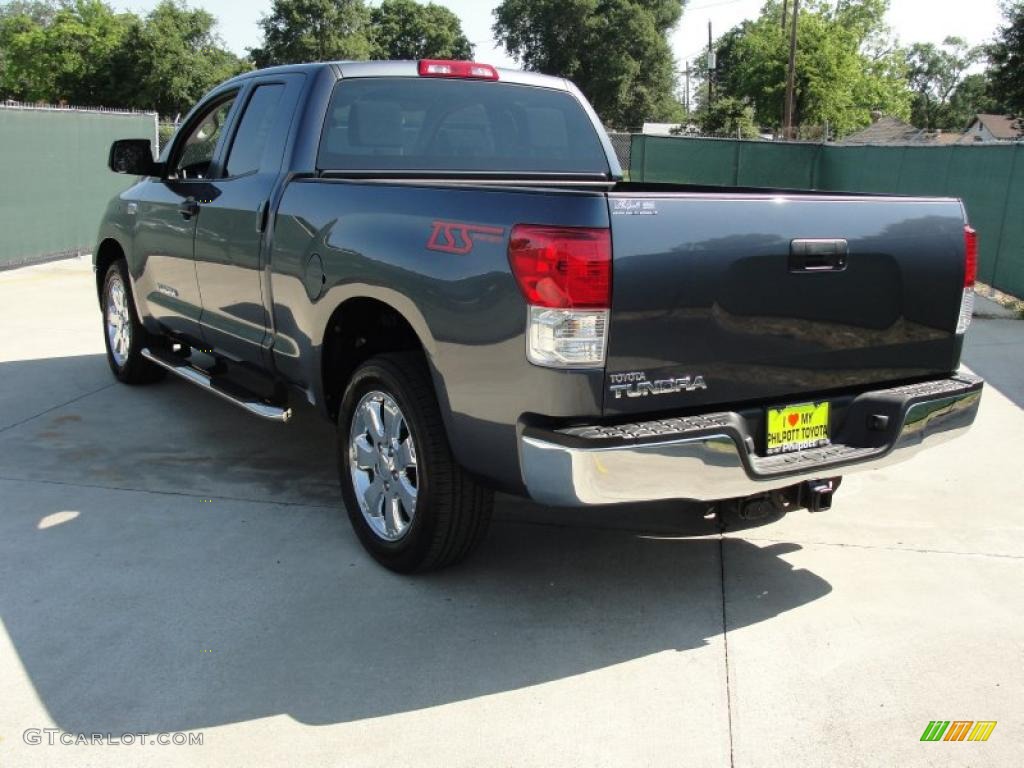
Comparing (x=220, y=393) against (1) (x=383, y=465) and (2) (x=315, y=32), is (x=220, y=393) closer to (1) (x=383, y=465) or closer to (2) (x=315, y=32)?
(1) (x=383, y=465)

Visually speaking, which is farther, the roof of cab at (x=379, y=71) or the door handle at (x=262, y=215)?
the roof of cab at (x=379, y=71)

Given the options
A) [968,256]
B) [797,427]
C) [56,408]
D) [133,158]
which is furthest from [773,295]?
[56,408]

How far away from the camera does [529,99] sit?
5.21m

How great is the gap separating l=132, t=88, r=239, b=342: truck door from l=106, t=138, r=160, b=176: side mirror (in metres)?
0.11

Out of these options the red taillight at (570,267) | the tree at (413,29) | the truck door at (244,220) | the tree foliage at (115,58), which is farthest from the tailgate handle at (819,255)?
the tree at (413,29)

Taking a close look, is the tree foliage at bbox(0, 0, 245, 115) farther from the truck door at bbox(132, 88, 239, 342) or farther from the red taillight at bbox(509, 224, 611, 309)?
the red taillight at bbox(509, 224, 611, 309)

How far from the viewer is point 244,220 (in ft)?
15.8

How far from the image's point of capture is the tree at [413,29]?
104 metres

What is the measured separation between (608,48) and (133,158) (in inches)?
3184

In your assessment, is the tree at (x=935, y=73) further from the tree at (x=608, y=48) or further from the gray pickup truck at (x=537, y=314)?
the gray pickup truck at (x=537, y=314)

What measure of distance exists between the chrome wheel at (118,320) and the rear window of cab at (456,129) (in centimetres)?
276

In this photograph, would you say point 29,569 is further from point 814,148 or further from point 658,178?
point 658,178

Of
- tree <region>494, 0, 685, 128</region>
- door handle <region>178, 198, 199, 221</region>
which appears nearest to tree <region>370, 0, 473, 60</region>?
tree <region>494, 0, 685, 128</region>

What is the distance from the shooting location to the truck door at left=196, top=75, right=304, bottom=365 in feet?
Answer: 15.5
